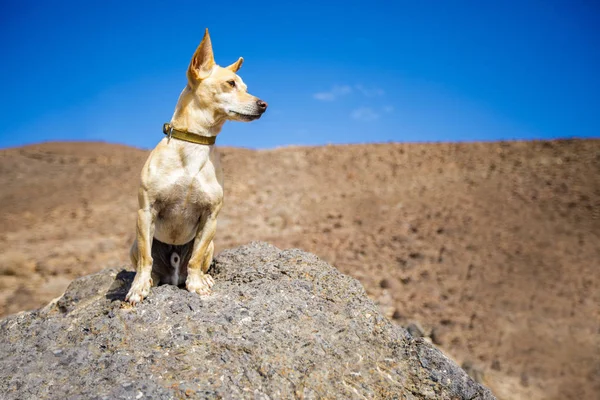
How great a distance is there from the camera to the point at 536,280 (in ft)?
49.7

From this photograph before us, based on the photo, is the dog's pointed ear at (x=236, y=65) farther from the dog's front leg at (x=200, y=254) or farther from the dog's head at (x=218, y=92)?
the dog's front leg at (x=200, y=254)

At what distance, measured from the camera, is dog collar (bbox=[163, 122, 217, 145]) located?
3.99 m

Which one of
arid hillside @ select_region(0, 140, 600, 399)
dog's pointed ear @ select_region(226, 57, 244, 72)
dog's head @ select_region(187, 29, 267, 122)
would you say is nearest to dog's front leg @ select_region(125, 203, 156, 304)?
dog's head @ select_region(187, 29, 267, 122)

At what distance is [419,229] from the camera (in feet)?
61.4

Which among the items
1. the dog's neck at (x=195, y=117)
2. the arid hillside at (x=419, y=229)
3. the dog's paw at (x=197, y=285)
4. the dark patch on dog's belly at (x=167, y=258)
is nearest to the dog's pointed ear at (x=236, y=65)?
the dog's neck at (x=195, y=117)

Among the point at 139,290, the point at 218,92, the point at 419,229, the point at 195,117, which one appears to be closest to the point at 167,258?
the point at 139,290

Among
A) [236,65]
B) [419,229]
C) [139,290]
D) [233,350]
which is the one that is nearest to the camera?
[233,350]

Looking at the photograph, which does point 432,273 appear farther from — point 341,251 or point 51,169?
point 51,169

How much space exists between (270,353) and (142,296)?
120 centimetres

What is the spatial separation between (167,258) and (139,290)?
2.13 ft

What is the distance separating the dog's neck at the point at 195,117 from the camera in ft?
13.0

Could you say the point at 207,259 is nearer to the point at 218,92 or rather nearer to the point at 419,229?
the point at 218,92

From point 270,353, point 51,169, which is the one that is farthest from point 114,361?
point 51,169

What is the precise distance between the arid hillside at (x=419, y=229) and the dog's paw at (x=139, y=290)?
276 inches
